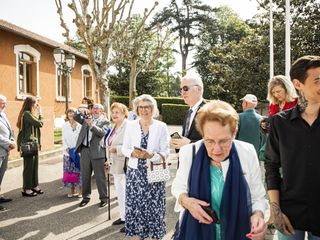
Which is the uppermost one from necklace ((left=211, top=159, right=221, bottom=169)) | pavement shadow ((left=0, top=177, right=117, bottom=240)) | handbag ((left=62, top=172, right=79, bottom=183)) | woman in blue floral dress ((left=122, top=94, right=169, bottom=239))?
necklace ((left=211, top=159, right=221, bottom=169))

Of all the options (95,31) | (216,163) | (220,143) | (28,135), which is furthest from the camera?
(95,31)

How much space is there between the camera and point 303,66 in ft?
7.78

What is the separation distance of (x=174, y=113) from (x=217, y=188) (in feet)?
92.3

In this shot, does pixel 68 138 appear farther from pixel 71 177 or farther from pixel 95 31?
pixel 95 31

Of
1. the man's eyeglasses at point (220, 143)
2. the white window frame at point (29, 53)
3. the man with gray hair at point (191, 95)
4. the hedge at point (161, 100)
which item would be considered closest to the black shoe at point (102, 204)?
the man with gray hair at point (191, 95)

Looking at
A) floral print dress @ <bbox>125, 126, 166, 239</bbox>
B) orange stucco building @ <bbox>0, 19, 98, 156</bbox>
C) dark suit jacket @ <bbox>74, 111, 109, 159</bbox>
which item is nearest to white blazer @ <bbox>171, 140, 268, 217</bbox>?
floral print dress @ <bbox>125, 126, 166, 239</bbox>

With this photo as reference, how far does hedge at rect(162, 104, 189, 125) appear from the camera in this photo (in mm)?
29922

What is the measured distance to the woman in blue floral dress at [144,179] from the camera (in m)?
4.53

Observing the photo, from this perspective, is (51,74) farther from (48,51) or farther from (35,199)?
(35,199)

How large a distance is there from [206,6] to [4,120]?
4457 centimetres

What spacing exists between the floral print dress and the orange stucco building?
9.64 m

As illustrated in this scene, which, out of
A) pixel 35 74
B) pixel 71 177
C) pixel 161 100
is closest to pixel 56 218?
pixel 71 177

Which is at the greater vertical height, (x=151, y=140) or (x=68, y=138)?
(x=151, y=140)

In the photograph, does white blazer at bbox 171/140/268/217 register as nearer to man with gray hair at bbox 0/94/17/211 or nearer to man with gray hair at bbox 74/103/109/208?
man with gray hair at bbox 74/103/109/208
